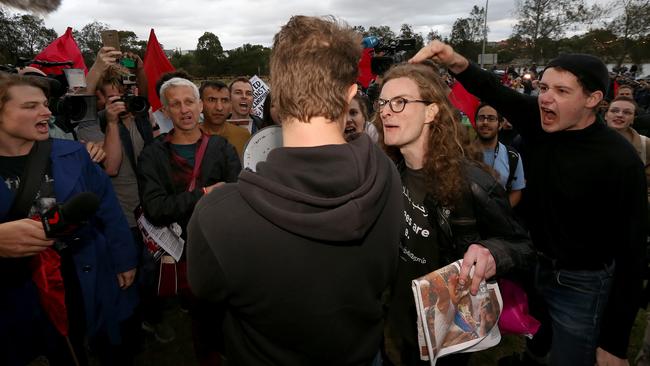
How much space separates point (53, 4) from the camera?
4.25ft

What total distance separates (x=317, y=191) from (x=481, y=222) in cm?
121

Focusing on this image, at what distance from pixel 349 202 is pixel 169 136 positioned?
→ 8.12 ft

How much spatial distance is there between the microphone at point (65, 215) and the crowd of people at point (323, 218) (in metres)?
0.01

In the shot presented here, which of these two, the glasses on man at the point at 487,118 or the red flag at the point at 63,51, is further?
the red flag at the point at 63,51

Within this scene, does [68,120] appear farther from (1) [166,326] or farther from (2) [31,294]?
(1) [166,326]

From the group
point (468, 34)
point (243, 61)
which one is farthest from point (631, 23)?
point (243, 61)

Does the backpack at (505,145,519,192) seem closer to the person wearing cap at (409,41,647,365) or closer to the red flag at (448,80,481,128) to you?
the red flag at (448,80,481,128)

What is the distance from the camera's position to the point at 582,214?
6.94 feet

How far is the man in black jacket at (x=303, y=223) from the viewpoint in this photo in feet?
3.35

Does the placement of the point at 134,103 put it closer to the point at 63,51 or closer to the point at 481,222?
the point at 63,51

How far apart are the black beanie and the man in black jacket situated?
68.2 inches

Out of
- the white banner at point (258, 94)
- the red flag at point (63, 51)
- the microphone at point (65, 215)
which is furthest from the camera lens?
the white banner at point (258, 94)

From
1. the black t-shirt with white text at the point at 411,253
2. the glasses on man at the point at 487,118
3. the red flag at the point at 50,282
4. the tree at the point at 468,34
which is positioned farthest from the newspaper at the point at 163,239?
the tree at the point at 468,34

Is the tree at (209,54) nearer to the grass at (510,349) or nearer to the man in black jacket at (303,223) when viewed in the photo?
the grass at (510,349)
